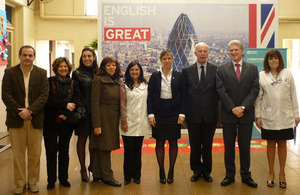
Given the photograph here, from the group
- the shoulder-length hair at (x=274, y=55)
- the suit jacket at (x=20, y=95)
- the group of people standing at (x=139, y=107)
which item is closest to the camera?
the suit jacket at (x=20, y=95)

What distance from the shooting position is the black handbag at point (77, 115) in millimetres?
3449

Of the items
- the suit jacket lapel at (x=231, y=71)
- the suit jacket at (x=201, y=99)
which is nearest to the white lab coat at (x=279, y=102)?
the suit jacket lapel at (x=231, y=71)

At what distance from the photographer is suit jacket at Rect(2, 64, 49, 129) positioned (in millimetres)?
3285

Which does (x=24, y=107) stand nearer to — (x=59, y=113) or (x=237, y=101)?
(x=59, y=113)

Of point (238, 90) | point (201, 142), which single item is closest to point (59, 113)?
point (201, 142)

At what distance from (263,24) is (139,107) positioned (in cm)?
426

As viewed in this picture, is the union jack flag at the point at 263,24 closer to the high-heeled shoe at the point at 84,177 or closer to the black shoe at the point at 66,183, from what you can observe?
the high-heeled shoe at the point at 84,177

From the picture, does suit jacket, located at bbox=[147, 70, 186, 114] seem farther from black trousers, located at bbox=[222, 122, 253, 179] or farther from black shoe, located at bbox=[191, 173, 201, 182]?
black shoe, located at bbox=[191, 173, 201, 182]

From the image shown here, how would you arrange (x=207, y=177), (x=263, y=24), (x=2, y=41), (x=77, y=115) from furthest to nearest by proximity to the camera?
(x=263, y=24)
(x=2, y=41)
(x=207, y=177)
(x=77, y=115)

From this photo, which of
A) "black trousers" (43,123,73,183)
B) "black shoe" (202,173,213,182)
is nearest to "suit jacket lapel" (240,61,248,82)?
"black shoe" (202,173,213,182)

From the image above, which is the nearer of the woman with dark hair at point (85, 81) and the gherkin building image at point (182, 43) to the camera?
the woman with dark hair at point (85, 81)

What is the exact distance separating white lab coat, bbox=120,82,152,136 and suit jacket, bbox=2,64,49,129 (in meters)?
0.89

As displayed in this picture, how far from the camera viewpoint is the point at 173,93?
3590 millimetres

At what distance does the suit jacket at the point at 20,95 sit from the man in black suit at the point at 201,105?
1.61 m
